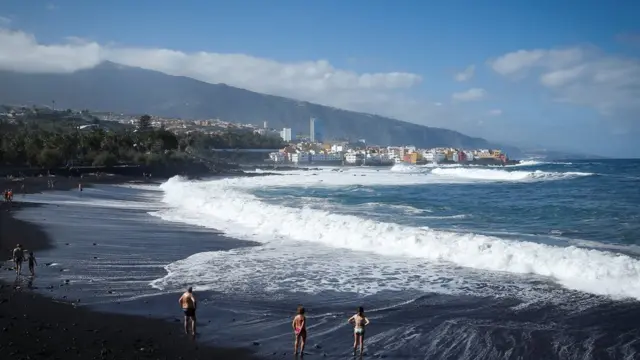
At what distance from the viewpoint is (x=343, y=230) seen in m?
21.7

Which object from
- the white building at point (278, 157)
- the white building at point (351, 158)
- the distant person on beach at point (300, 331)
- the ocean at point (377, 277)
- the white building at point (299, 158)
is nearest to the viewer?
the distant person on beach at point (300, 331)

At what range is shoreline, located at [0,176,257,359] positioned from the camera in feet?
28.7

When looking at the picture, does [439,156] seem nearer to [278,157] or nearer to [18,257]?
[278,157]

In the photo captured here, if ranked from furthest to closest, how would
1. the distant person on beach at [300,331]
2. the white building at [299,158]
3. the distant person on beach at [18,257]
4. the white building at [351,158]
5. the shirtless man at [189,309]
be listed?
the white building at [351,158] < the white building at [299,158] < the distant person on beach at [18,257] < the shirtless man at [189,309] < the distant person on beach at [300,331]

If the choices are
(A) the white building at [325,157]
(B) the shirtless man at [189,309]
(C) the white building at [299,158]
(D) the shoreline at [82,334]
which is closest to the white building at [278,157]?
(C) the white building at [299,158]

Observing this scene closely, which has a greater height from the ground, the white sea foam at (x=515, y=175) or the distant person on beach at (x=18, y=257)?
the white sea foam at (x=515, y=175)

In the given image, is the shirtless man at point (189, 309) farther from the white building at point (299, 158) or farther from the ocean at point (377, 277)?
the white building at point (299, 158)

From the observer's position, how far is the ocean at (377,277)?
10.1m

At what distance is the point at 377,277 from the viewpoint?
15.0m

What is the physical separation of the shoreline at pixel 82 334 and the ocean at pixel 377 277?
484 millimetres

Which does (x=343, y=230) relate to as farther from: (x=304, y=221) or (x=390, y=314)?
(x=390, y=314)

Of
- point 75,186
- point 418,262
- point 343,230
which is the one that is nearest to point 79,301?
point 418,262

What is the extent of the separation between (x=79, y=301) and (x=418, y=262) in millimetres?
9948

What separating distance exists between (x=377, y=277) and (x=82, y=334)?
25.7ft
